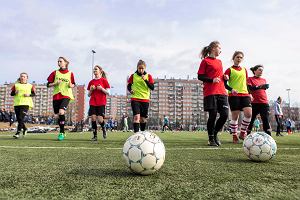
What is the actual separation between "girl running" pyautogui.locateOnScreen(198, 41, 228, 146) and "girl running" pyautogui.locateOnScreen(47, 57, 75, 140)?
380cm

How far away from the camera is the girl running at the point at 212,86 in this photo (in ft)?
20.1

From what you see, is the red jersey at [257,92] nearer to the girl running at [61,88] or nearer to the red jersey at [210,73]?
the red jersey at [210,73]

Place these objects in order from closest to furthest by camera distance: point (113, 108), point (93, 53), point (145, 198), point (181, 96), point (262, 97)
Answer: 1. point (145, 198)
2. point (262, 97)
3. point (93, 53)
4. point (181, 96)
5. point (113, 108)

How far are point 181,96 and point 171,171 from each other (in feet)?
494

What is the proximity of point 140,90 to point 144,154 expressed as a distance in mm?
4910

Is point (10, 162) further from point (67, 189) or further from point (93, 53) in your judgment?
point (93, 53)

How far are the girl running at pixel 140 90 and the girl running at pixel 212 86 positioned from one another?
1.68 meters

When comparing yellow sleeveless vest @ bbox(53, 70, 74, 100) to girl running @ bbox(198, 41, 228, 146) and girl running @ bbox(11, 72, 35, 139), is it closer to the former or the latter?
girl running @ bbox(11, 72, 35, 139)

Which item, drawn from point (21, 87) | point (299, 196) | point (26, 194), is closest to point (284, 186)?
point (299, 196)

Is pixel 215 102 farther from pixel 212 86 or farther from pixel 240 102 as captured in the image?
pixel 240 102

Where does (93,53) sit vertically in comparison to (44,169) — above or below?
above

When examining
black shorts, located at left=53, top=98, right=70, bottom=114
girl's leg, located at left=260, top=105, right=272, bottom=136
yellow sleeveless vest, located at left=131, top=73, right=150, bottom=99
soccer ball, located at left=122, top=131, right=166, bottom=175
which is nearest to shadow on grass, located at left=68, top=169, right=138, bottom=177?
soccer ball, located at left=122, top=131, right=166, bottom=175

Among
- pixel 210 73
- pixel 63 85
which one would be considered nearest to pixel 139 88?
pixel 210 73

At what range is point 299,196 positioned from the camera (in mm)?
1905
